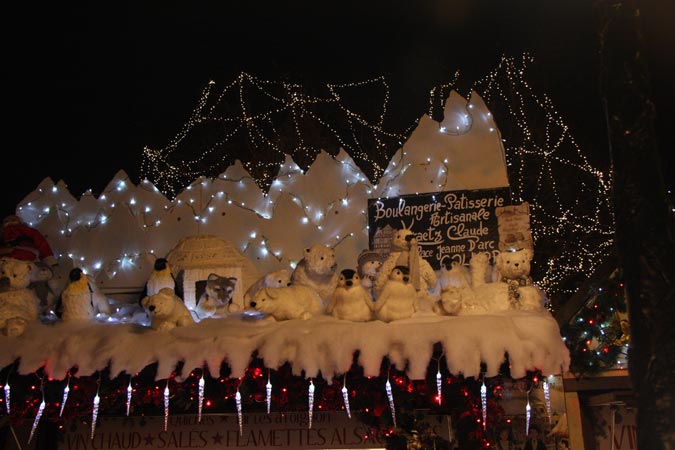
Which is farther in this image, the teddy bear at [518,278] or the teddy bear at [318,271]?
the teddy bear at [318,271]

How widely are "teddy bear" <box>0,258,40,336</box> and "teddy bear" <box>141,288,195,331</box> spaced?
112 cm

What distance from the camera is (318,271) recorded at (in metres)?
6.34

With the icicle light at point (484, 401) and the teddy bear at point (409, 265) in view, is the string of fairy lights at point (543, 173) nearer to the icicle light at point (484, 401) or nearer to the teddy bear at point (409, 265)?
the teddy bear at point (409, 265)

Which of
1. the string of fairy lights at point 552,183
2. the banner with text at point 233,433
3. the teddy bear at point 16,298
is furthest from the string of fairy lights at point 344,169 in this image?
the banner with text at point 233,433

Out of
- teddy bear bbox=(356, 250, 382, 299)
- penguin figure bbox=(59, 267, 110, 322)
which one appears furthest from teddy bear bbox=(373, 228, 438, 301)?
penguin figure bbox=(59, 267, 110, 322)

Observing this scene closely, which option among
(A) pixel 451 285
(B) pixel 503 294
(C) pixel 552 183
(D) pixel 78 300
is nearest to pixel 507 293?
(B) pixel 503 294

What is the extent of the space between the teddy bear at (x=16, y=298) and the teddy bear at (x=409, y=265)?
308 cm

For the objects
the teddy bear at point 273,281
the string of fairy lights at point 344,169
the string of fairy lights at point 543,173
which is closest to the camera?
the teddy bear at point 273,281

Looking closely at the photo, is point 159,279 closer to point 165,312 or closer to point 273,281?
point 165,312

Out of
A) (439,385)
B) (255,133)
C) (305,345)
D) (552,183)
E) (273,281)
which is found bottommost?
(439,385)

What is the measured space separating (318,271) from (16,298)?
8.93 feet

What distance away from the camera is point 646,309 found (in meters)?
3.56

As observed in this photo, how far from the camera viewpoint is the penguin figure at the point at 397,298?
18.5 feet

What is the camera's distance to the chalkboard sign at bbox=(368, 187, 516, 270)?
21.1 ft
